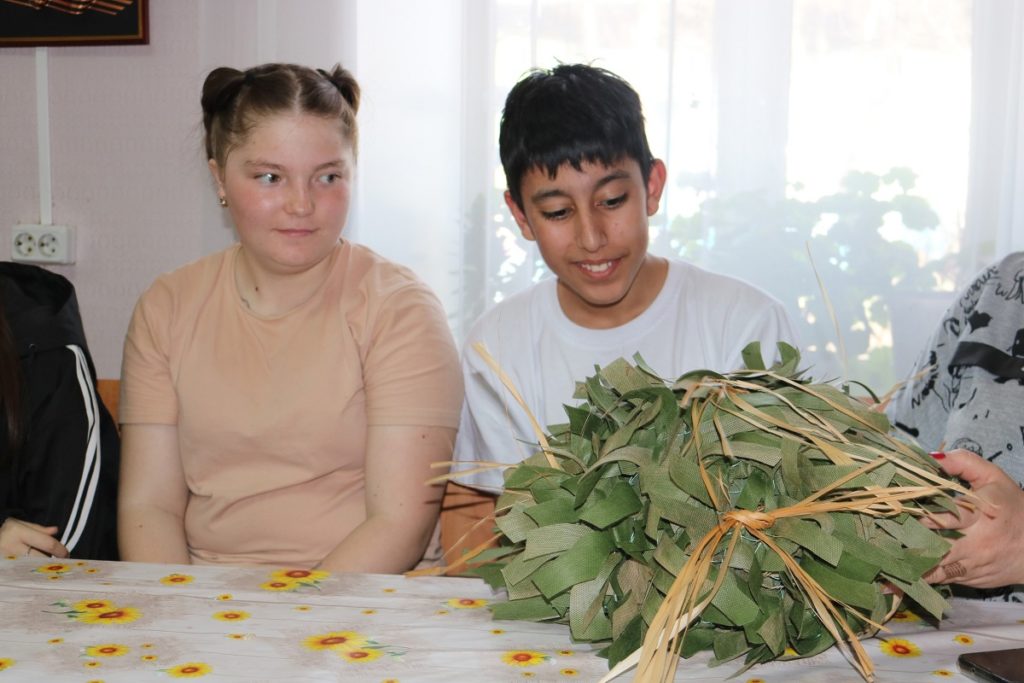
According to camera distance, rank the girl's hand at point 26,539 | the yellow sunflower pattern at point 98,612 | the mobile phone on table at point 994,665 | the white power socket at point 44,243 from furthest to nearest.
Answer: the white power socket at point 44,243 → the girl's hand at point 26,539 → the yellow sunflower pattern at point 98,612 → the mobile phone on table at point 994,665

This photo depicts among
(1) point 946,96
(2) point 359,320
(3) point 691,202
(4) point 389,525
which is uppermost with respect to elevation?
(1) point 946,96

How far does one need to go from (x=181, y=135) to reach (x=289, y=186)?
3.16ft

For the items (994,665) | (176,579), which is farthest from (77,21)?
(994,665)

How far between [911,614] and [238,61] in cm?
192

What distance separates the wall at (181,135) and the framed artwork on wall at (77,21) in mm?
36

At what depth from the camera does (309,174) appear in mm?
1585

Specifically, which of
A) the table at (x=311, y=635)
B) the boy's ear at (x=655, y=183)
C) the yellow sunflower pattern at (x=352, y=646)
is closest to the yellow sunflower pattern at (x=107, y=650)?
the table at (x=311, y=635)

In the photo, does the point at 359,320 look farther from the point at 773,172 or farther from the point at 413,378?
the point at 773,172

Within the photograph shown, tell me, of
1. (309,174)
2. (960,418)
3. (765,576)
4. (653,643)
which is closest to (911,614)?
(765,576)

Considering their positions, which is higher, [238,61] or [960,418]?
[238,61]

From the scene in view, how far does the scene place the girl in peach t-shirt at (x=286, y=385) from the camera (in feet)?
5.15

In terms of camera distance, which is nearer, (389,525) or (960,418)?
(960,418)

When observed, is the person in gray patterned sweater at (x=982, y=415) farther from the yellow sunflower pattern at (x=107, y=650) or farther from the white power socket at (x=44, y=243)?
the white power socket at (x=44, y=243)

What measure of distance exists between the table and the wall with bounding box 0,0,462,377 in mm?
1385
